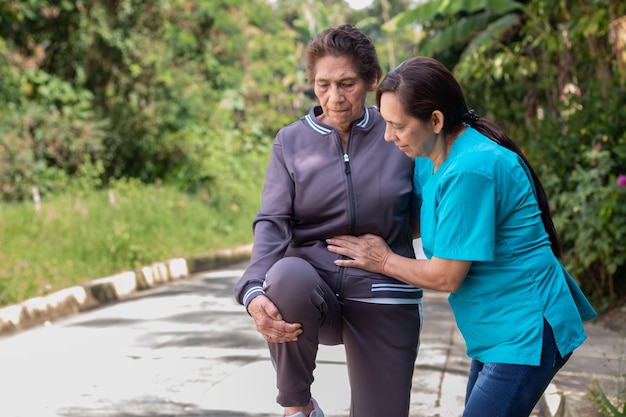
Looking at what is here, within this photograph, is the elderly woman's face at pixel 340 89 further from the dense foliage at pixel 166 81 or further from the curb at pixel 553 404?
the dense foliage at pixel 166 81

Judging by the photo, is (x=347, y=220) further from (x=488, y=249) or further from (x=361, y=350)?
(x=488, y=249)

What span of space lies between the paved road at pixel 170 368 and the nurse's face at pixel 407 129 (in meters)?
2.48

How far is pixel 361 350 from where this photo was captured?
11.7ft

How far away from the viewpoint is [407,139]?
3014mm

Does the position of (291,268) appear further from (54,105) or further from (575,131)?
(54,105)

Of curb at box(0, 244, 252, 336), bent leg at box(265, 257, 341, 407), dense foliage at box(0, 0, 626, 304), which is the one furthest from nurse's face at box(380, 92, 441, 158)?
dense foliage at box(0, 0, 626, 304)

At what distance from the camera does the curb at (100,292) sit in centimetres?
840

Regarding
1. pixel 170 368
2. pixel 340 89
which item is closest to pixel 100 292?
pixel 170 368

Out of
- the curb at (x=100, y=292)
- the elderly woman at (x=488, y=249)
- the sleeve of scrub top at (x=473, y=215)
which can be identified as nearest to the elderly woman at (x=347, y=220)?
the elderly woman at (x=488, y=249)

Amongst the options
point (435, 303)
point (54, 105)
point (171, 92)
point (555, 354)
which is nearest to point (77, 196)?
point (54, 105)

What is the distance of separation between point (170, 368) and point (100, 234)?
20.0 feet

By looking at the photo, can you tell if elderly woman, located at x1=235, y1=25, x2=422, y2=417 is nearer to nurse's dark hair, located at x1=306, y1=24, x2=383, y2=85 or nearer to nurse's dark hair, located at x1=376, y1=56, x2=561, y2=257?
nurse's dark hair, located at x1=306, y1=24, x2=383, y2=85

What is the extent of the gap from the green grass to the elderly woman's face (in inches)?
228

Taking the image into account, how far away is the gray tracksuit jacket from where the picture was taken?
3504 mm
